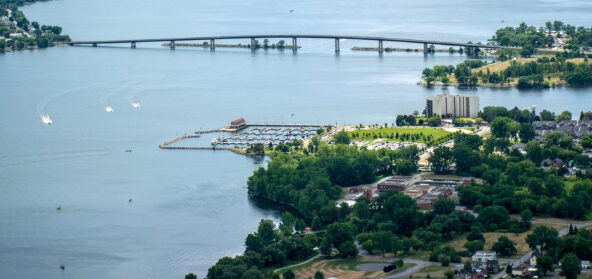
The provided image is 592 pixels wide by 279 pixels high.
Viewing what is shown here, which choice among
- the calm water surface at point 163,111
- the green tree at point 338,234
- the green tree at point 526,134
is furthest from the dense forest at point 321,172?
the green tree at point 526,134

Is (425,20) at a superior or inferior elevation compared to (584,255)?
superior

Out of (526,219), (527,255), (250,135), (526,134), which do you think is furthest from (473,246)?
(250,135)

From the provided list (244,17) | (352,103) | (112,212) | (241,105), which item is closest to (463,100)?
(352,103)

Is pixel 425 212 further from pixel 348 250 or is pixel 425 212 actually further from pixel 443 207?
pixel 348 250

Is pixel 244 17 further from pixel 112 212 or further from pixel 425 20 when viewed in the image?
pixel 112 212

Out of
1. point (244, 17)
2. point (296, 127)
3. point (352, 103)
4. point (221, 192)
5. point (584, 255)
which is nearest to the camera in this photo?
point (584, 255)

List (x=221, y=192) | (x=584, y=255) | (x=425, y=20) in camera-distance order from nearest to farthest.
Result: 1. (x=584, y=255)
2. (x=221, y=192)
3. (x=425, y=20)
